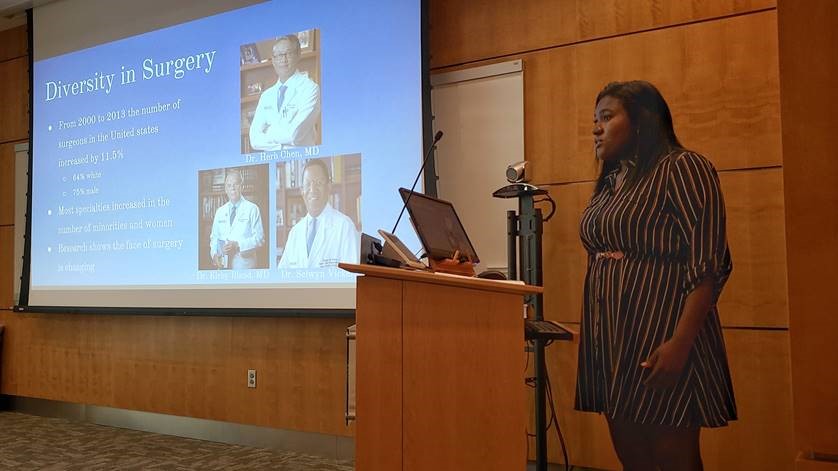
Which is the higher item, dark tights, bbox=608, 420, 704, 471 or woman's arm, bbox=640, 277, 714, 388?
woman's arm, bbox=640, 277, 714, 388

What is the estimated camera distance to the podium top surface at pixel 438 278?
1.66 meters

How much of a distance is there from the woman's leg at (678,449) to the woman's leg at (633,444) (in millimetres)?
38

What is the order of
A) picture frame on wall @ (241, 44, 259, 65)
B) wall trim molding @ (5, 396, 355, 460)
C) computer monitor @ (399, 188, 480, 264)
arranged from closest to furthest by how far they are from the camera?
computer monitor @ (399, 188, 480, 264)
wall trim molding @ (5, 396, 355, 460)
picture frame on wall @ (241, 44, 259, 65)

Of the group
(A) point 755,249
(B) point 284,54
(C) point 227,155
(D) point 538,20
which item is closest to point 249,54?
(B) point 284,54

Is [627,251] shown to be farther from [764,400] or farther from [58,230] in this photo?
[58,230]

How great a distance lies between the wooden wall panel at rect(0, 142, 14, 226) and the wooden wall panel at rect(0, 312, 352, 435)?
784mm

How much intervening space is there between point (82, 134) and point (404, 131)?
2.63m

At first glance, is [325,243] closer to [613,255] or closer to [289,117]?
[289,117]

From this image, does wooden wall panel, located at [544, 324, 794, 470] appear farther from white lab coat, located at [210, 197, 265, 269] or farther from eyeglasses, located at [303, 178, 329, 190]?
white lab coat, located at [210, 197, 265, 269]

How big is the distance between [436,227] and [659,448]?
1565mm

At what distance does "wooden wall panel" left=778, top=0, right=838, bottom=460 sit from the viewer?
0.62m

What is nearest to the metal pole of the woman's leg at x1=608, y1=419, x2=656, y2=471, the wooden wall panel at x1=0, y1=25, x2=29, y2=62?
the woman's leg at x1=608, y1=419, x2=656, y2=471

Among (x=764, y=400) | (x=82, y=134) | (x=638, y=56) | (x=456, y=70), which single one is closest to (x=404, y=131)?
(x=456, y=70)

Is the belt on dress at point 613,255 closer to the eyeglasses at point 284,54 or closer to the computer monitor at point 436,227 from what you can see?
the computer monitor at point 436,227
